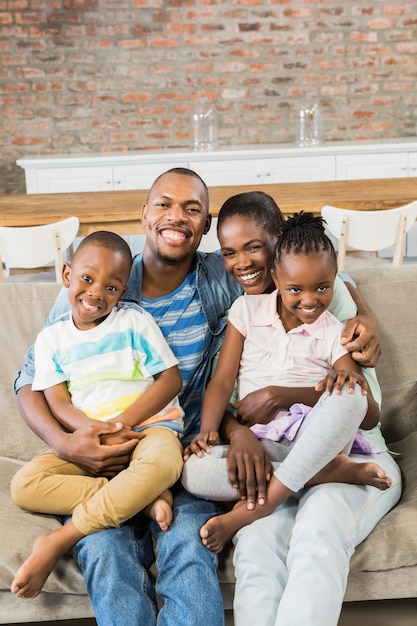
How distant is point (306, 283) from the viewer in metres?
1.90

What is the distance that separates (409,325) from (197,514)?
892mm

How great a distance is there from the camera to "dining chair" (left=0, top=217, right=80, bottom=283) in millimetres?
3492

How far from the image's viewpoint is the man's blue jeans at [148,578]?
1582 mm

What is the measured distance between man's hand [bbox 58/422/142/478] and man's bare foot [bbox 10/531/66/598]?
0.21m

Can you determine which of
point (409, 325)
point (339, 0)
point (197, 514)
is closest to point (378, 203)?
point (409, 325)

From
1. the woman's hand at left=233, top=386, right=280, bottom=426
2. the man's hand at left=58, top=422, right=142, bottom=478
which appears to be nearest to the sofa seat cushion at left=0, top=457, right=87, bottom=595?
the man's hand at left=58, top=422, right=142, bottom=478

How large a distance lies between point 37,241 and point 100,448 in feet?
6.19

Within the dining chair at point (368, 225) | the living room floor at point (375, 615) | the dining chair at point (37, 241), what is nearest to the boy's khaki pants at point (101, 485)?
the living room floor at point (375, 615)

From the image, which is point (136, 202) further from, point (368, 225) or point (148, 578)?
point (148, 578)

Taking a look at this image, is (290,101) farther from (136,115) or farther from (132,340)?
(132,340)

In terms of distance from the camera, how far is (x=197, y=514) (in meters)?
1.78

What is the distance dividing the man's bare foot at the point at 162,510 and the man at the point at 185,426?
0.02 m

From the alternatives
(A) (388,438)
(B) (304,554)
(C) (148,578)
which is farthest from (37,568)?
(A) (388,438)

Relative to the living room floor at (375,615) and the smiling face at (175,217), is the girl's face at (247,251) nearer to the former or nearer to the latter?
the smiling face at (175,217)
